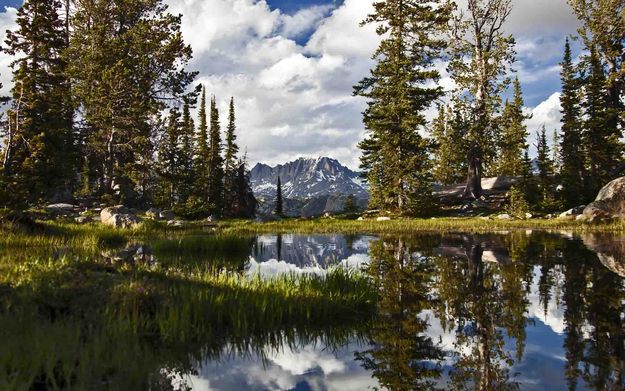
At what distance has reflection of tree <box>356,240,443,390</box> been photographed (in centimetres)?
483

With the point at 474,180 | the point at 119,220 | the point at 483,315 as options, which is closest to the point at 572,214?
the point at 474,180

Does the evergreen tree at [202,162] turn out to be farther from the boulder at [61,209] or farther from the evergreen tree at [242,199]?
the boulder at [61,209]

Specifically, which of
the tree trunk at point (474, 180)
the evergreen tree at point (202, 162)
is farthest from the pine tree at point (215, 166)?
the tree trunk at point (474, 180)

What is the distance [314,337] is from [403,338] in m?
1.29

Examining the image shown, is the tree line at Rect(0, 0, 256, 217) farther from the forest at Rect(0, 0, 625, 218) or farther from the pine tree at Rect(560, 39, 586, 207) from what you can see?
the pine tree at Rect(560, 39, 586, 207)

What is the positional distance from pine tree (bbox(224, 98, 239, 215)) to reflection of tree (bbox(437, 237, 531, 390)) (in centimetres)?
4410

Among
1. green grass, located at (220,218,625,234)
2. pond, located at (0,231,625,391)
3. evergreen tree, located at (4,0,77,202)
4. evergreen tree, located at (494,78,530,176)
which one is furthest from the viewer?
evergreen tree, located at (494,78,530,176)

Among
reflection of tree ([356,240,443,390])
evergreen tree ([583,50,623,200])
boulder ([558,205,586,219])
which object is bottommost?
reflection of tree ([356,240,443,390])

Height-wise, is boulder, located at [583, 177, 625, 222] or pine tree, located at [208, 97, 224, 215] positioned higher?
pine tree, located at [208, 97, 224, 215]

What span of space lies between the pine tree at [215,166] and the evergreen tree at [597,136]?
39.3 m

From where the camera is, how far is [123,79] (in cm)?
3772

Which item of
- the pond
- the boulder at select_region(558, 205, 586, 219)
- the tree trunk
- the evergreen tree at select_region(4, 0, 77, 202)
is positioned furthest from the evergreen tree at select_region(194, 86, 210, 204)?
the pond

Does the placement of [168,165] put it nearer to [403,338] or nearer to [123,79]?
[123,79]

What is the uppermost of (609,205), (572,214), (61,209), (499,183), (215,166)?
(215,166)
